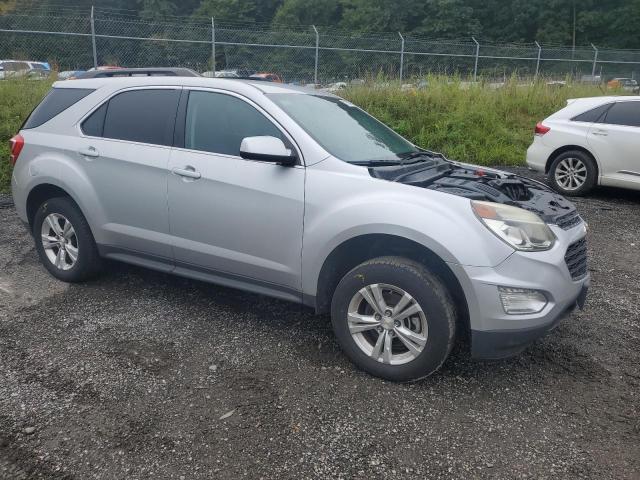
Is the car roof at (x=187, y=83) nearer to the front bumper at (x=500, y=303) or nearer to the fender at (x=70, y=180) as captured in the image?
the fender at (x=70, y=180)

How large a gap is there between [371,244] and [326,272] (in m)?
0.33

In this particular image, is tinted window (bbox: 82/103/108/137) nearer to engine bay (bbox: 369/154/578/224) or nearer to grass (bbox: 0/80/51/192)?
engine bay (bbox: 369/154/578/224)

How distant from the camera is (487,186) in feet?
10.9

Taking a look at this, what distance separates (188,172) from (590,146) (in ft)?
22.1

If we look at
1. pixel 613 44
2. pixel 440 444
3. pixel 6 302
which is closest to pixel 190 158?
pixel 6 302

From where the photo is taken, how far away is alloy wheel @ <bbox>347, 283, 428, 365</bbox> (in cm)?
304

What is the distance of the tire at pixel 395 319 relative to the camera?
2.95 m

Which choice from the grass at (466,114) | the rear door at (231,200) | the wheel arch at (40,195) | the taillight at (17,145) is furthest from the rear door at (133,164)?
the grass at (466,114)

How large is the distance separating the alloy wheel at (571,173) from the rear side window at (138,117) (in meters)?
6.70

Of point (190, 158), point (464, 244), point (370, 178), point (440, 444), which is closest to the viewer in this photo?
point (440, 444)

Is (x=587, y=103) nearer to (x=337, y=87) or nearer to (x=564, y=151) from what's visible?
(x=564, y=151)

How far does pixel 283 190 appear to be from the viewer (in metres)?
3.39

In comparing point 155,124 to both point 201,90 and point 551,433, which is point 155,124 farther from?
point 551,433

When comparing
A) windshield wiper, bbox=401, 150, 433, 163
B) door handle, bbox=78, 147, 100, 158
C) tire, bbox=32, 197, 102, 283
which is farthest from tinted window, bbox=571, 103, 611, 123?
tire, bbox=32, 197, 102, 283
